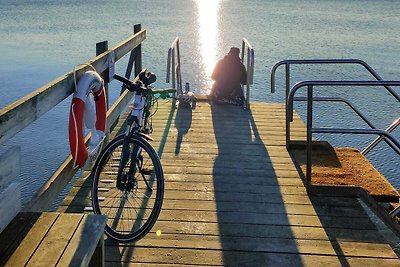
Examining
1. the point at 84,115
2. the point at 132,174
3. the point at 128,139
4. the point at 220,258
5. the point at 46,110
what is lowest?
the point at 220,258

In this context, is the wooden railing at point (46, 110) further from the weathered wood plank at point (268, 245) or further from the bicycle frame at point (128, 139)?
the weathered wood plank at point (268, 245)

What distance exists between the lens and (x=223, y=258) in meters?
3.71

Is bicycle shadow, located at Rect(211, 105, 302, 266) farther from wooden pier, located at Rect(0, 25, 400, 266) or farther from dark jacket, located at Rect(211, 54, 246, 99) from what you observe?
dark jacket, located at Rect(211, 54, 246, 99)

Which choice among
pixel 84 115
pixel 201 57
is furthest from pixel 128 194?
pixel 201 57

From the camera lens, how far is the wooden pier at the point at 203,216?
9.08ft

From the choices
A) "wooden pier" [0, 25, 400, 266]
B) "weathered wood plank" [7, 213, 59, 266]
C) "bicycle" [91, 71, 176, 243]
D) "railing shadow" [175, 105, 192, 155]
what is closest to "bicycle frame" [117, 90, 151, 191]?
"bicycle" [91, 71, 176, 243]

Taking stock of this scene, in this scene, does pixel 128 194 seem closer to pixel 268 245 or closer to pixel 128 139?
pixel 128 139

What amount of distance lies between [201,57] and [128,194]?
16665 mm

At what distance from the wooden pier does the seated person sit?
2.51 meters

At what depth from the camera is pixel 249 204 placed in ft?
15.4

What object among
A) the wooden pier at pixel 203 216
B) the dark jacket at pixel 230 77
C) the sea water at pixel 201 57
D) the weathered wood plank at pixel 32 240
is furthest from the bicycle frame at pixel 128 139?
the dark jacket at pixel 230 77

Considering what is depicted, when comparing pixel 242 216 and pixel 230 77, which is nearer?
pixel 242 216

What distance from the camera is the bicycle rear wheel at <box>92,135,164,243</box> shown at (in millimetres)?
3807

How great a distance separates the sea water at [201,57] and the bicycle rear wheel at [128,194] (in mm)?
3828
